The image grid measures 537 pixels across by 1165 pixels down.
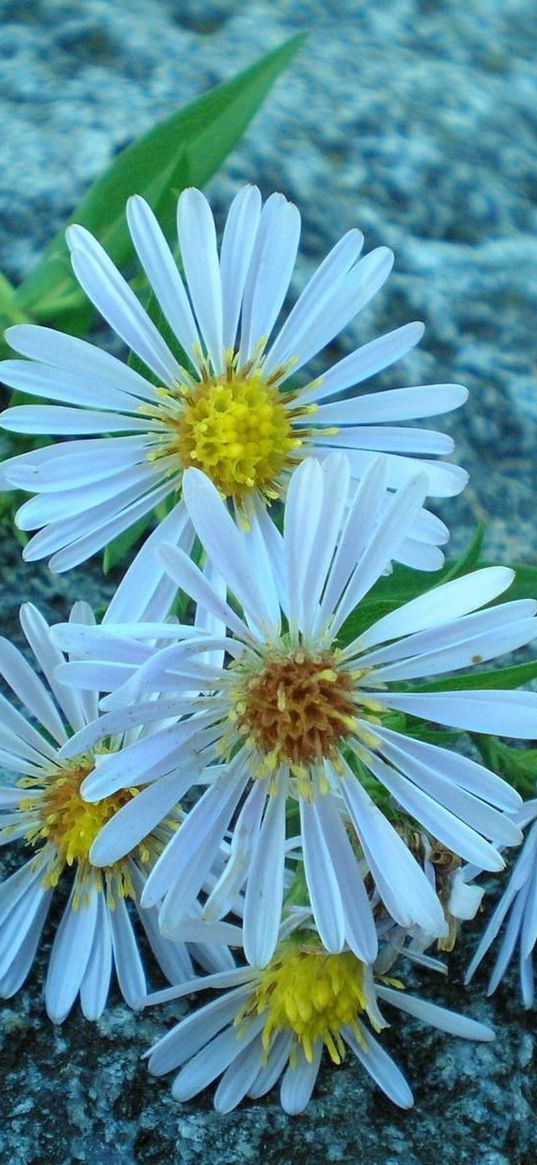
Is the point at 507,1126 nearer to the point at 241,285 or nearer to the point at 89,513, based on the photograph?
the point at 89,513

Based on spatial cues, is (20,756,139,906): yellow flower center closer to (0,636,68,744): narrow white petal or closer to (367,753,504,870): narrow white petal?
(0,636,68,744): narrow white petal

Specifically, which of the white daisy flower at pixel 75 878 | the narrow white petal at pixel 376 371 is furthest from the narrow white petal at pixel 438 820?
the narrow white petal at pixel 376 371

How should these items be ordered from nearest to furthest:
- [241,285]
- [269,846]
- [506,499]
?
[269,846] → [241,285] → [506,499]

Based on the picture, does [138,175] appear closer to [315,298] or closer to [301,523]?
[315,298]

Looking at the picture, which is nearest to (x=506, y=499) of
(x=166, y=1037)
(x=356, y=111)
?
(x=356, y=111)

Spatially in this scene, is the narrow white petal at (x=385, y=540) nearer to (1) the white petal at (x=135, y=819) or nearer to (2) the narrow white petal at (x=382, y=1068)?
(1) the white petal at (x=135, y=819)

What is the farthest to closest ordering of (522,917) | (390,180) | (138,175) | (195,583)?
(390,180) < (138,175) < (522,917) < (195,583)

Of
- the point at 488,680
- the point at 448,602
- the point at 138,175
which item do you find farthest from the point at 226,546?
the point at 138,175
